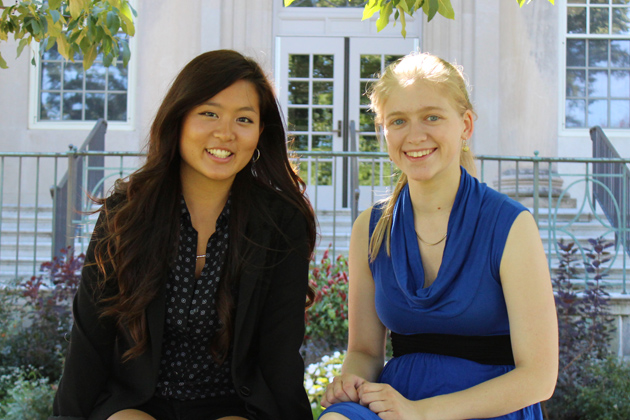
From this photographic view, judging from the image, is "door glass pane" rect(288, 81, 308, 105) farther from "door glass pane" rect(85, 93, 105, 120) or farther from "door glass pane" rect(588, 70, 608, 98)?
"door glass pane" rect(588, 70, 608, 98)

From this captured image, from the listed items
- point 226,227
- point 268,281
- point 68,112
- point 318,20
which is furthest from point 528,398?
point 68,112

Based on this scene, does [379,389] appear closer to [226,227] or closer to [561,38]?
[226,227]

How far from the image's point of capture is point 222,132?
2.17 m

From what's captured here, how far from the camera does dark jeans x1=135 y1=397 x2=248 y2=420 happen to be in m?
2.12

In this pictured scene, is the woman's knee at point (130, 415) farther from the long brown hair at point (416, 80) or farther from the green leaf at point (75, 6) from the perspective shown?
the green leaf at point (75, 6)

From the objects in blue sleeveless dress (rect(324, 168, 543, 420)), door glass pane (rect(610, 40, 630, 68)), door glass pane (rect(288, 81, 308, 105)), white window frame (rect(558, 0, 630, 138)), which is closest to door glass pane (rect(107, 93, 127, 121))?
door glass pane (rect(288, 81, 308, 105))

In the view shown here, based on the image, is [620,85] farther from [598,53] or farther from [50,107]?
[50,107]

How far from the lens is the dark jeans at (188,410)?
2.12 metres

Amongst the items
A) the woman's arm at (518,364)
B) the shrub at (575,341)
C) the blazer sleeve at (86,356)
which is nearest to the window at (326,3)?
the shrub at (575,341)

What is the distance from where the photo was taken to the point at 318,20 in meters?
8.77

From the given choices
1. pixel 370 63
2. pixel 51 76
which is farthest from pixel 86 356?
pixel 51 76

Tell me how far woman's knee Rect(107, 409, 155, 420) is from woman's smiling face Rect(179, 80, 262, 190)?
0.79m

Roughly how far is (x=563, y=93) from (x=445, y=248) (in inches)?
294

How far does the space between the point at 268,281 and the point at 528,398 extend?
89 centimetres
